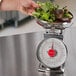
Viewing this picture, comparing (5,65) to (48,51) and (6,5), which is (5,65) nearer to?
(48,51)

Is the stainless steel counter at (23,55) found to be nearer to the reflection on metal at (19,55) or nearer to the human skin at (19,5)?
the reflection on metal at (19,55)

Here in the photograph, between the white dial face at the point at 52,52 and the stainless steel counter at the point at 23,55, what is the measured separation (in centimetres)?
7

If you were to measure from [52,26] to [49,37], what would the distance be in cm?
5

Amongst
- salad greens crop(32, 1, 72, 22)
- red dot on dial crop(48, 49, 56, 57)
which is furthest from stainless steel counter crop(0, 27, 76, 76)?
salad greens crop(32, 1, 72, 22)

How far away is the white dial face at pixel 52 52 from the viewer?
1112mm

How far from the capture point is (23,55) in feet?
4.30

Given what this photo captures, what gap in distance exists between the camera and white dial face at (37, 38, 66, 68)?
1.11 meters

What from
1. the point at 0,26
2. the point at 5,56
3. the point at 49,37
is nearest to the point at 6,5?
the point at 5,56

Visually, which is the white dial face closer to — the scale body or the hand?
the scale body

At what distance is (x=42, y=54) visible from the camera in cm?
112

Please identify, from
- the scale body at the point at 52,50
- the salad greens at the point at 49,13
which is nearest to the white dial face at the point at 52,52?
the scale body at the point at 52,50

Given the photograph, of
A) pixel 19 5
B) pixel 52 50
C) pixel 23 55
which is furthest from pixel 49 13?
pixel 19 5

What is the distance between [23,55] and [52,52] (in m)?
0.25

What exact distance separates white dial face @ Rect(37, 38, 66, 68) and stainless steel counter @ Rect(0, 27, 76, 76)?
7 cm
